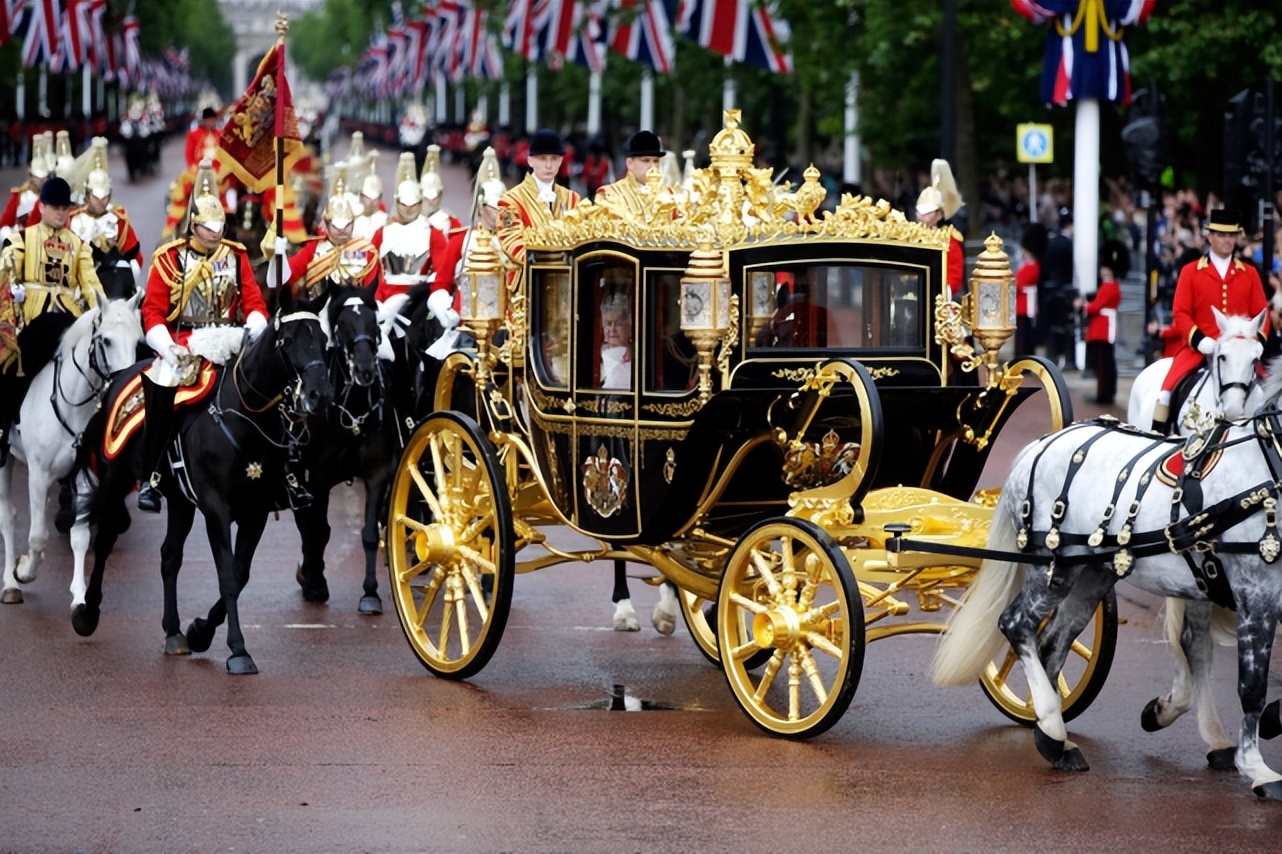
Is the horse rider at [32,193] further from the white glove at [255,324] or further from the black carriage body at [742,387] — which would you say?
the black carriage body at [742,387]

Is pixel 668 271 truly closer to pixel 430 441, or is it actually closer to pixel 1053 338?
pixel 430 441

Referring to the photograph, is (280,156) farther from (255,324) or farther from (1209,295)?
(1209,295)

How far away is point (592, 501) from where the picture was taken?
10.2m

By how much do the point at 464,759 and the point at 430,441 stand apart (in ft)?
8.34

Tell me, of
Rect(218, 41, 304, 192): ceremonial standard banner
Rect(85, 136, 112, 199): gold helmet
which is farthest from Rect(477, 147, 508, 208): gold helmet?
Rect(85, 136, 112, 199): gold helmet

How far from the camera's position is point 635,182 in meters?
10.2

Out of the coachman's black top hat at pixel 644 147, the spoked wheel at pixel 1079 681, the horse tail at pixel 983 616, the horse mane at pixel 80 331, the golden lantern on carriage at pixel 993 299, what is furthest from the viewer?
the horse mane at pixel 80 331

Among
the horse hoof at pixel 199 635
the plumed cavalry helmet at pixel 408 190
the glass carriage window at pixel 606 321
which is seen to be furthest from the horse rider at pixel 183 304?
the plumed cavalry helmet at pixel 408 190

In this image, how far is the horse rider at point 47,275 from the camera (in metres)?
13.7

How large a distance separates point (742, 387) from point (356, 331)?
9.03 feet

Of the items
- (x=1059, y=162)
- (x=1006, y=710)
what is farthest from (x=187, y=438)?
(x=1059, y=162)

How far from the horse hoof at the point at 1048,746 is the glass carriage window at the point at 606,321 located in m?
2.43

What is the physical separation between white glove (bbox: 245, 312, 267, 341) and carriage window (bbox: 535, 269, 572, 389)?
1.59 m

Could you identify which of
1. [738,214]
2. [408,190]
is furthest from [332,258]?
[738,214]
